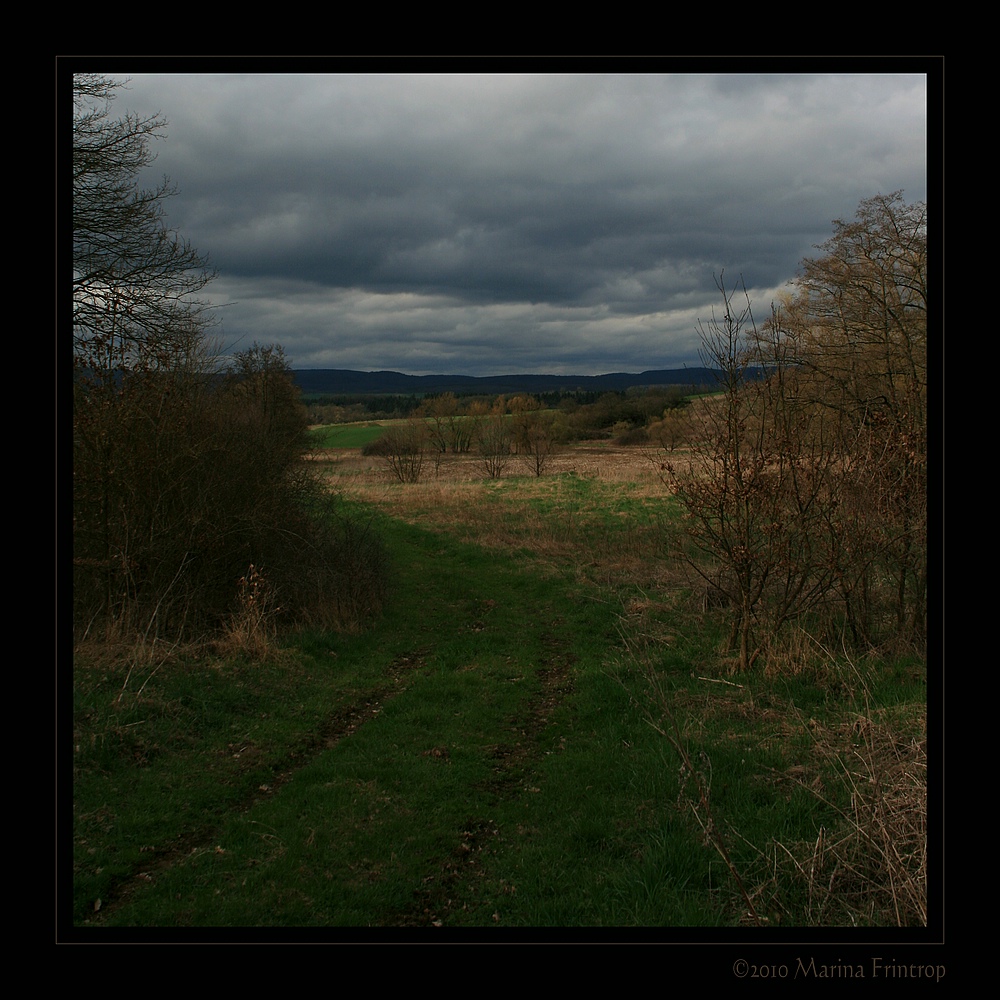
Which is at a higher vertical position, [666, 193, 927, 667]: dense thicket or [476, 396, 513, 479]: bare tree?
[476, 396, 513, 479]: bare tree

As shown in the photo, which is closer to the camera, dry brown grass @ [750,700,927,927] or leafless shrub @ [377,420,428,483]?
dry brown grass @ [750,700,927,927]

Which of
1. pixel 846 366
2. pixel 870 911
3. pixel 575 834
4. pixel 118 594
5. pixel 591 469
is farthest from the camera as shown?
pixel 591 469

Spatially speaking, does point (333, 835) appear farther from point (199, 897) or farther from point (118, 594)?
point (118, 594)

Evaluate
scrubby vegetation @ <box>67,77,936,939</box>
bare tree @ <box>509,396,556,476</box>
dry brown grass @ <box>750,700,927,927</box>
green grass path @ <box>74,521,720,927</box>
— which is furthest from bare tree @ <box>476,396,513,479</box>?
dry brown grass @ <box>750,700,927,927</box>

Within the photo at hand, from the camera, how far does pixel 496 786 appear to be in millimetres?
5812

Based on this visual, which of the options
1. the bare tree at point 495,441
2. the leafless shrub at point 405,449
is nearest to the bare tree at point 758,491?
the leafless shrub at point 405,449

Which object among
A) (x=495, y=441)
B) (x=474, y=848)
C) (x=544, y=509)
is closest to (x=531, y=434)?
(x=495, y=441)

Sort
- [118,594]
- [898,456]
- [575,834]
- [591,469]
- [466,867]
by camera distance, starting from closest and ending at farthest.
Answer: [466,867], [575,834], [898,456], [118,594], [591,469]

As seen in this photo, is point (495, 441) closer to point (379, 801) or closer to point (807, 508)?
point (807, 508)

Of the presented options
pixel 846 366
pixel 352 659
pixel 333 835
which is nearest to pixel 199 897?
pixel 333 835

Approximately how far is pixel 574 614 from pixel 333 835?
793 centimetres

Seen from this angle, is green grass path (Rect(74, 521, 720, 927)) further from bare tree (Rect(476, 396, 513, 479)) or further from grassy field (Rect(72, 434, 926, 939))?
bare tree (Rect(476, 396, 513, 479))

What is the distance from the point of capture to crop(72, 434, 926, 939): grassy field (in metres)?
4.02

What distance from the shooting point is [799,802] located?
4.82 metres
